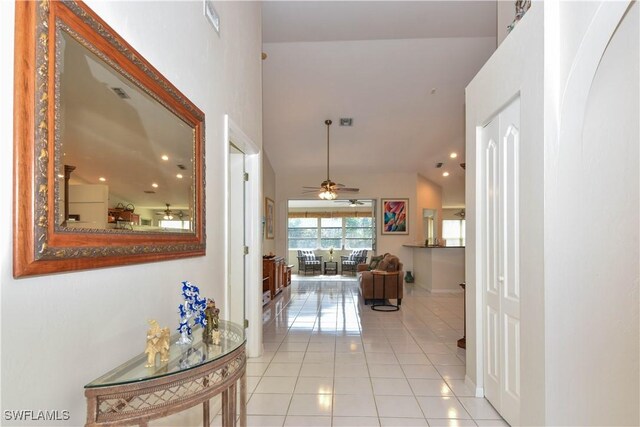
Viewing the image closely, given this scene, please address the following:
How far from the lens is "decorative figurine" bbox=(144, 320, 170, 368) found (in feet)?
4.77

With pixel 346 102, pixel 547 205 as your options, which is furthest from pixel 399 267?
pixel 547 205

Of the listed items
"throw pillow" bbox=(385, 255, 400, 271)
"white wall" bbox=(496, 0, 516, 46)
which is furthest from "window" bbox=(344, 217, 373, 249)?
"white wall" bbox=(496, 0, 516, 46)

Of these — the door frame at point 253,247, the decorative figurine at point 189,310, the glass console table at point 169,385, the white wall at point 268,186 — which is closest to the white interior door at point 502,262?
the glass console table at point 169,385

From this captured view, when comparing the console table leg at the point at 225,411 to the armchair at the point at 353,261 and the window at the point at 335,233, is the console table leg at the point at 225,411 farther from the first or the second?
the window at the point at 335,233

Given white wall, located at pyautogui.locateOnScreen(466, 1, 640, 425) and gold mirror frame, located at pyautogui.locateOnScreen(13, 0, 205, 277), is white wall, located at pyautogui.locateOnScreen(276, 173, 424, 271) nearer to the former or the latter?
white wall, located at pyautogui.locateOnScreen(466, 1, 640, 425)

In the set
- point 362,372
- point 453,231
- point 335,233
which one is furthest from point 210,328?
point 453,231

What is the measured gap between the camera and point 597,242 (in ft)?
5.82

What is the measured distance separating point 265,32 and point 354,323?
444cm

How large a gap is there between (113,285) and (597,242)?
2240 millimetres

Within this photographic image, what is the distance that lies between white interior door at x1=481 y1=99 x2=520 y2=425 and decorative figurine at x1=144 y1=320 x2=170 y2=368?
210 cm

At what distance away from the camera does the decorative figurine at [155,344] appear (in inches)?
57.3

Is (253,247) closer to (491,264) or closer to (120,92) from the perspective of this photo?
(491,264)

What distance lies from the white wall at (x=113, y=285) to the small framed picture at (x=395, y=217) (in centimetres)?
753

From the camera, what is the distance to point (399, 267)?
679 cm
